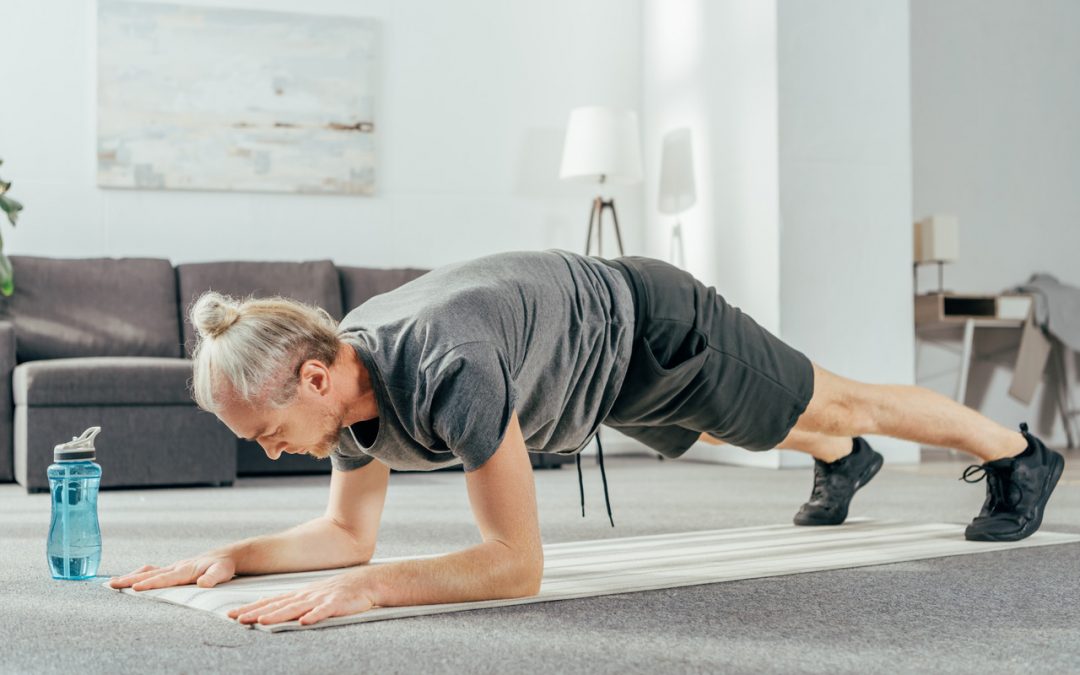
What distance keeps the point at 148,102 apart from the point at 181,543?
2.99m

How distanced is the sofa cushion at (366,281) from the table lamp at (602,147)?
2.74ft

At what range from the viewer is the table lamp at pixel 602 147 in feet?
16.4

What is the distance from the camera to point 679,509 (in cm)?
314

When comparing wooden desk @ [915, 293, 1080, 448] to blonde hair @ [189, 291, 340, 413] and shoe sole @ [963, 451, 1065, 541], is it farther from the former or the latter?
blonde hair @ [189, 291, 340, 413]

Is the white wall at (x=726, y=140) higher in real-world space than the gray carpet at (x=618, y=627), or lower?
higher

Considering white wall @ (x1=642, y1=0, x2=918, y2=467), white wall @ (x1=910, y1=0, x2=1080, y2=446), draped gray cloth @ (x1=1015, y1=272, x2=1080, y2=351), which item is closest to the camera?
white wall @ (x1=642, y1=0, x2=918, y2=467)

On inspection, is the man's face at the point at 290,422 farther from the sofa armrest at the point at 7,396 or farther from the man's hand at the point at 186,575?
the sofa armrest at the point at 7,396

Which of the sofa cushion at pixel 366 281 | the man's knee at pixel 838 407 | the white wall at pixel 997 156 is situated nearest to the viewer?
the man's knee at pixel 838 407

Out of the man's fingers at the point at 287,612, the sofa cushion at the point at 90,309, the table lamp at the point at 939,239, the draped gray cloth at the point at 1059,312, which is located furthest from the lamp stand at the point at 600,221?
the man's fingers at the point at 287,612

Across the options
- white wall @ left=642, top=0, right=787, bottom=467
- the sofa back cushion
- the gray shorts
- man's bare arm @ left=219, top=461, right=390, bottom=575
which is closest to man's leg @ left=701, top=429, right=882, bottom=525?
the gray shorts

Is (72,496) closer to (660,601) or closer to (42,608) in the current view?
(42,608)

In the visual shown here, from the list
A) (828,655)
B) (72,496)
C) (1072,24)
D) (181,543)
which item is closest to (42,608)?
(72,496)

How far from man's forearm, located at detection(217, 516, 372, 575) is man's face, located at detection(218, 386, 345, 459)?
310mm

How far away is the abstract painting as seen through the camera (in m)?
4.93
